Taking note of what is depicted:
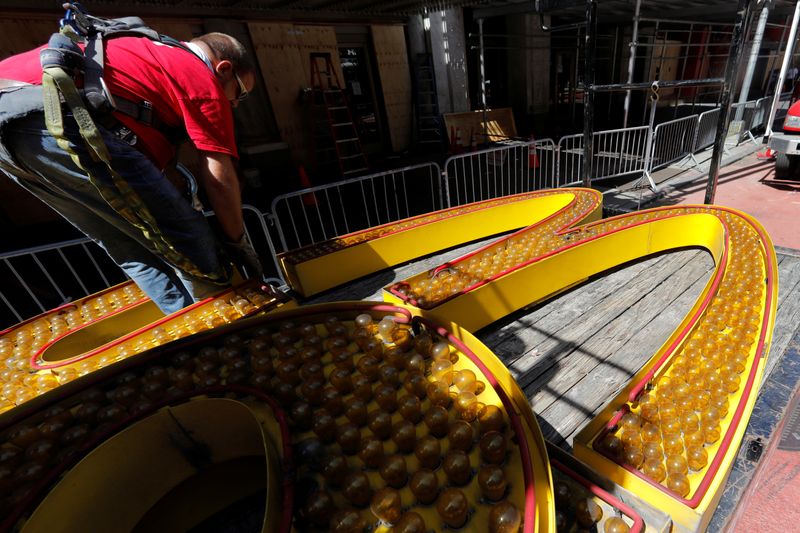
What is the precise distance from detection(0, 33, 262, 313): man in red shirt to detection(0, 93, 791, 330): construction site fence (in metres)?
1.51

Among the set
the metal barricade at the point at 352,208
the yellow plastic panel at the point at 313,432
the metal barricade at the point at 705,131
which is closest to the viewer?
the yellow plastic panel at the point at 313,432

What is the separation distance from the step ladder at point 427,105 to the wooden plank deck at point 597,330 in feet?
24.8

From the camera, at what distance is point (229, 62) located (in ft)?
6.73

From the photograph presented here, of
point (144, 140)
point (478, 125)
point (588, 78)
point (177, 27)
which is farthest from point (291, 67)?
point (144, 140)

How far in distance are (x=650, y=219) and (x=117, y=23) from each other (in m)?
4.86

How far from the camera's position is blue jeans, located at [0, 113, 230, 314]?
5.91 ft

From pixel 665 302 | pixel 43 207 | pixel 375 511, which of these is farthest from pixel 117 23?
pixel 43 207

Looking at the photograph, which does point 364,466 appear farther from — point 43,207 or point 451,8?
point 451,8

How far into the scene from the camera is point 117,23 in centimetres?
203

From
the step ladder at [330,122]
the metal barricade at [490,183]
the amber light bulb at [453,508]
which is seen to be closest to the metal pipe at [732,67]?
the metal barricade at [490,183]

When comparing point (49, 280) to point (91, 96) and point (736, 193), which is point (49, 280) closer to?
point (91, 96)

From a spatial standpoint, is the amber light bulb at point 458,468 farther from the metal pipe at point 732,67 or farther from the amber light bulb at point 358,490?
the metal pipe at point 732,67

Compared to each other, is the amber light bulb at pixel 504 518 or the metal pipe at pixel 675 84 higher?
the metal pipe at pixel 675 84

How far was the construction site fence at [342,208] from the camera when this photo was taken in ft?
14.0
